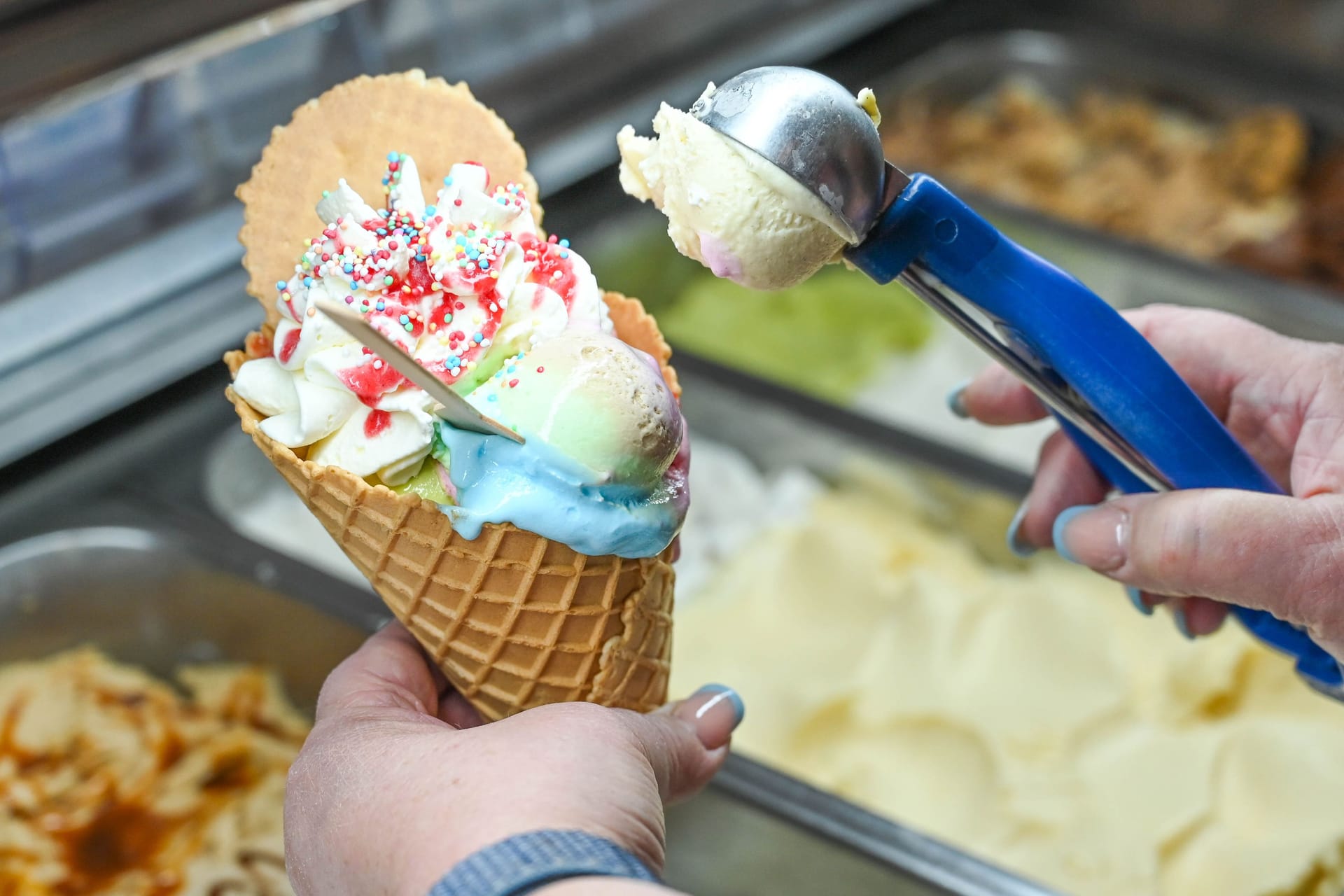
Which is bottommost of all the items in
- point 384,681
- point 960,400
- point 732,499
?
point 732,499

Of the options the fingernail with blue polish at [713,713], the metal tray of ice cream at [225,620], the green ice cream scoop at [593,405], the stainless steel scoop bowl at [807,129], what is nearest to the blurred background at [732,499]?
the metal tray of ice cream at [225,620]

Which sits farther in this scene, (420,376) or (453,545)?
(453,545)

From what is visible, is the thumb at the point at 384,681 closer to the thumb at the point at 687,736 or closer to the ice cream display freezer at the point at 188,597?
the thumb at the point at 687,736

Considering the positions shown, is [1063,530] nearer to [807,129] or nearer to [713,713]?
[713,713]

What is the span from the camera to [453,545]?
96 cm

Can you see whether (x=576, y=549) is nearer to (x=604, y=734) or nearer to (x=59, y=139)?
(x=604, y=734)

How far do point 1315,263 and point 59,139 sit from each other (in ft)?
8.12

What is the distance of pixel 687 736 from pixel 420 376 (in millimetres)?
422

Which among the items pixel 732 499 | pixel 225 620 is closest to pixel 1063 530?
pixel 732 499

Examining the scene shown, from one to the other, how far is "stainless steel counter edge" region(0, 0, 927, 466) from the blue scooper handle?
1111 millimetres

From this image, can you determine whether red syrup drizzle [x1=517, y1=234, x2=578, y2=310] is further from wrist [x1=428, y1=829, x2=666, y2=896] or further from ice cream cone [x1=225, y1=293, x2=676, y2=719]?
wrist [x1=428, y1=829, x2=666, y2=896]

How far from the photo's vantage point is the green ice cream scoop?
890mm

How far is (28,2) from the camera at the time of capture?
1.46 metres

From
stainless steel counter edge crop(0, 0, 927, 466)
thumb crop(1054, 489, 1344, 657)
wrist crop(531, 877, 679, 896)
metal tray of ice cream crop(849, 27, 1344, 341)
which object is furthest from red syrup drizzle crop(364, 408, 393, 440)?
metal tray of ice cream crop(849, 27, 1344, 341)
